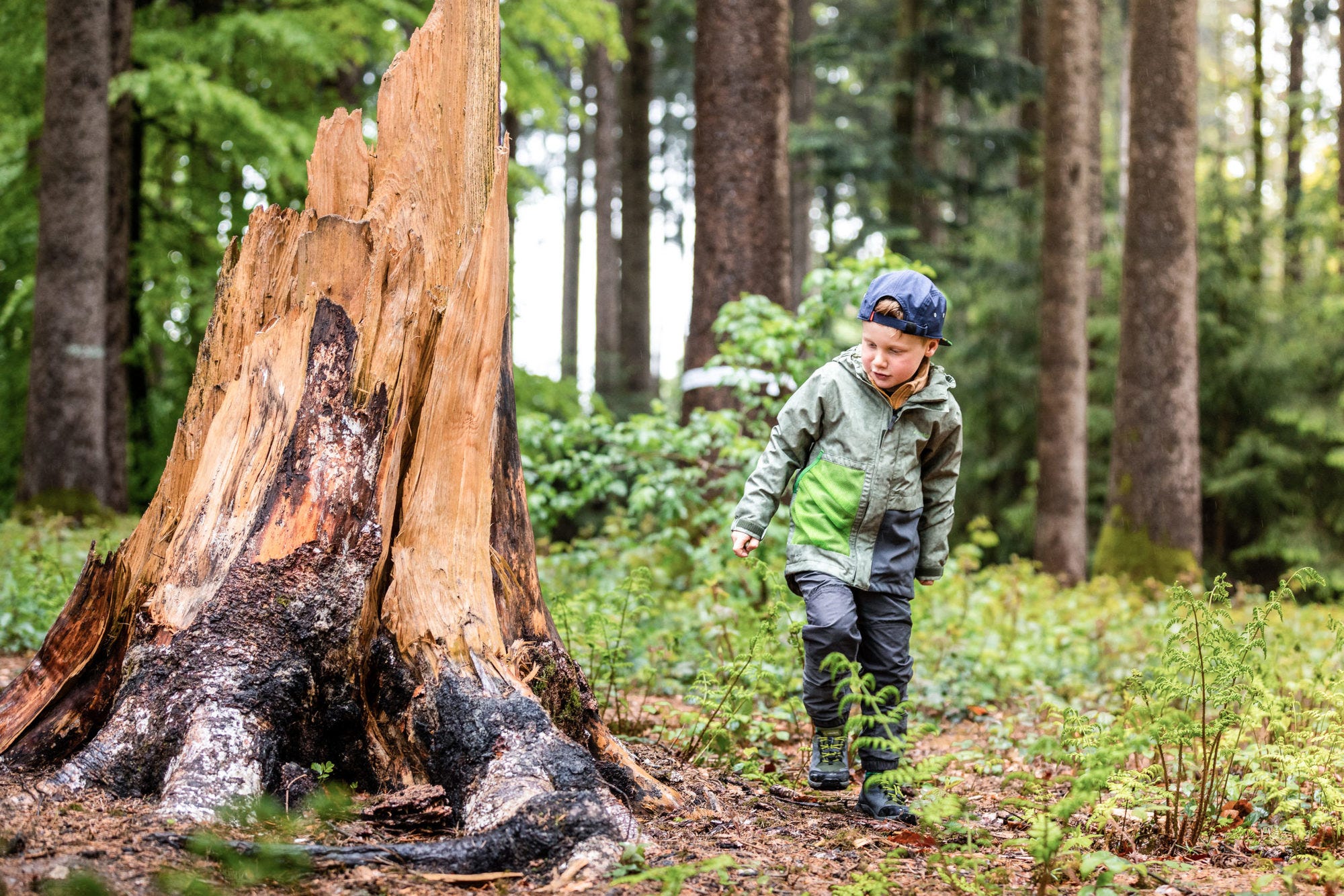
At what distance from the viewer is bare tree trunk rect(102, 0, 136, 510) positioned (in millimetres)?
10602

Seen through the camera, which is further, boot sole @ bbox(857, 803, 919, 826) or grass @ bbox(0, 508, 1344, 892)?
boot sole @ bbox(857, 803, 919, 826)

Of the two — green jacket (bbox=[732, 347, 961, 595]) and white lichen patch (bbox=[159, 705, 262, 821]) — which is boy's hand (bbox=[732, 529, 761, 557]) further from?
white lichen patch (bbox=[159, 705, 262, 821])

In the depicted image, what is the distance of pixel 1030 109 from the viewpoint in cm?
1975

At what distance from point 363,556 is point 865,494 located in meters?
1.72

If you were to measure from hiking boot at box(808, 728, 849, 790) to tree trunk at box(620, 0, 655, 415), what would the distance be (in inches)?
588

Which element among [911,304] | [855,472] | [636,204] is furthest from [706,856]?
[636,204]

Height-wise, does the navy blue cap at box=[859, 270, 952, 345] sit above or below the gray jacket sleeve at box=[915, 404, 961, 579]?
above

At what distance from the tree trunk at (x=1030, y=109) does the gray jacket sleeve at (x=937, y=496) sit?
15879mm

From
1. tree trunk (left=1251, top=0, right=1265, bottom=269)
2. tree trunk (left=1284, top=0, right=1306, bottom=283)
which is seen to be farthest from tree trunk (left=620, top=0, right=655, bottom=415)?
A: tree trunk (left=1284, top=0, right=1306, bottom=283)

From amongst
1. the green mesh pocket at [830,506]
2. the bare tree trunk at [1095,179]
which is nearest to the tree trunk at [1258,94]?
the bare tree trunk at [1095,179]

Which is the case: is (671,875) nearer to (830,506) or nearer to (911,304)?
(830,506)

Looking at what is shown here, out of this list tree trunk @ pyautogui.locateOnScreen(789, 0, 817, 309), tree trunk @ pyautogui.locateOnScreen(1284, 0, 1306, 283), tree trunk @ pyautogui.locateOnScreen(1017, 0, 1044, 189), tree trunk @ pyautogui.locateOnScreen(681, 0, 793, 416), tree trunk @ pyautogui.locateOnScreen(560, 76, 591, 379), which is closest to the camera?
tree trunk @ pyautogui.locateOnScreen(681, 0, 793, 416)

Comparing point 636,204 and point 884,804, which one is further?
point 636,204

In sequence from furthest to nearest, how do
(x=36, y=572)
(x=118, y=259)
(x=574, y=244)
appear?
(x=574, y=244), (x=118, y=259), (x=36, y=572)
